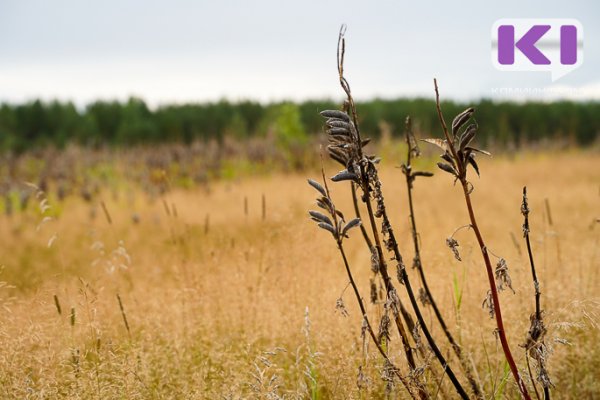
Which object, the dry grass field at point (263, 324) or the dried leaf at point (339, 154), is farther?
the dry grass field at point (263, 324)

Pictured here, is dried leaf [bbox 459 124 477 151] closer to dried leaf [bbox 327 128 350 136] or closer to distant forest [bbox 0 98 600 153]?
dried leaf [bbox 327 128 350 136]

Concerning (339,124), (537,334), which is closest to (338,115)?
(339,124)

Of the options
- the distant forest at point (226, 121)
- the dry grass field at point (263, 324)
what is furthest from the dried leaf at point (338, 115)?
the distant forest at point (226, 121)

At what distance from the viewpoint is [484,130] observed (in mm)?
24766

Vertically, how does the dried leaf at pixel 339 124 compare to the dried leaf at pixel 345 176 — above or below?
above

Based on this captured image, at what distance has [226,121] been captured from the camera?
23266mm

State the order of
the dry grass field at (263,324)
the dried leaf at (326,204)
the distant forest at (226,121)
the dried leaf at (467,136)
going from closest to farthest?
the dried leaf at (467,136) → the dried leaf at (326,204) → the dry grass field at (263,324) → the distant forest at (226,121)

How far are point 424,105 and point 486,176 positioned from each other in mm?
15348

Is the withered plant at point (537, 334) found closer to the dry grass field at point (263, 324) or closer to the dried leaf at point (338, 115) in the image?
the dry grass field at point (263, 324)

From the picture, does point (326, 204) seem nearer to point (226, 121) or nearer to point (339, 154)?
point (339, 154)

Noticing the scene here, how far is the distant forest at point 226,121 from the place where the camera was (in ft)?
66.4

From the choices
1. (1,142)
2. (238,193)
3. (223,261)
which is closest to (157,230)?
(238,193)

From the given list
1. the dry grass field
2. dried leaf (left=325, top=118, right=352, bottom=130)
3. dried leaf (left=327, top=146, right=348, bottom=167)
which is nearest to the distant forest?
the dry grass field

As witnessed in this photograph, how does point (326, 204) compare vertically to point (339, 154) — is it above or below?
below
